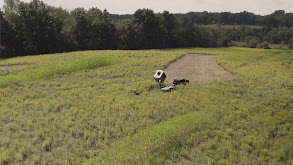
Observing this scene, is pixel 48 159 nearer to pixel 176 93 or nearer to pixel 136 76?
pixel 176 93

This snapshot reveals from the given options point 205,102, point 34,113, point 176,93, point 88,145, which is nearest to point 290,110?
point 205,102

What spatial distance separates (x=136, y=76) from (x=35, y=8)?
41396 millimetres

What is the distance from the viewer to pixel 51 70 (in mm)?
27625

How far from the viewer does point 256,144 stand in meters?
11.4

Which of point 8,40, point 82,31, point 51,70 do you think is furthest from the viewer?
point 82,31

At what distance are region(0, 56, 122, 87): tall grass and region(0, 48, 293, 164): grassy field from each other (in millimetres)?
295

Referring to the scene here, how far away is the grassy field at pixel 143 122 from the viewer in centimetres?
1055

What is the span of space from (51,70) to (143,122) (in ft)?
62.8

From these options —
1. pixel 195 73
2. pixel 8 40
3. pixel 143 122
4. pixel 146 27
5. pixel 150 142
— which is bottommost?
pixel 150 142

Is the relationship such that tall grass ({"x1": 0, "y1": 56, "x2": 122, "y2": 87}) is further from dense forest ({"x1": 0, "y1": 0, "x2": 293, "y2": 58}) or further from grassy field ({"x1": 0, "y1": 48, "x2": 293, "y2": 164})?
dense forest ({"x1": 0, "y1": 0, "x2": 293, "y2": 58})

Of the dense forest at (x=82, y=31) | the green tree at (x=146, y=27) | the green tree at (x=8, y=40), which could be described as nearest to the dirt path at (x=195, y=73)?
the dense forest at (x=82, y=31)

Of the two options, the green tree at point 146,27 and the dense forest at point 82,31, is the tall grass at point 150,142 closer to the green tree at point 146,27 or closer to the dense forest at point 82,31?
the dense forest at point 82,31

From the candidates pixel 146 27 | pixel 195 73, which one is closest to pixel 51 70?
pixel 195 73

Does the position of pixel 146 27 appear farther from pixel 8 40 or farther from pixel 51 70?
pixel 51 70
